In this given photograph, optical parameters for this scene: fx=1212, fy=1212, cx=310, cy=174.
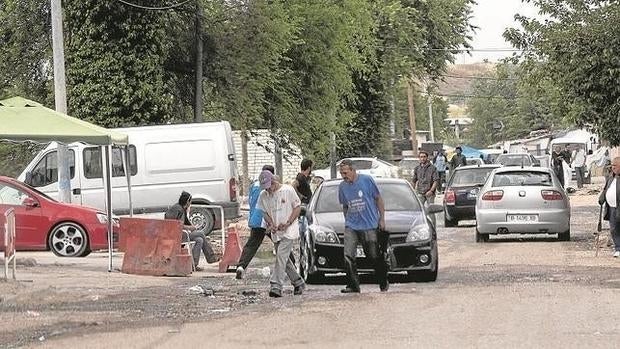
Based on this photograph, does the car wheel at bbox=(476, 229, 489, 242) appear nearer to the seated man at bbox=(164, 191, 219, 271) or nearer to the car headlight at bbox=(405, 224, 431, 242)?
the seated man at bbox=(164, 191, 219, 271)

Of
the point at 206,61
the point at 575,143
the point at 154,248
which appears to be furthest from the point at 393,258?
the point at 575,143

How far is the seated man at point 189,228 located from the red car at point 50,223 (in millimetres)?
2132

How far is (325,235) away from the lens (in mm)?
16375

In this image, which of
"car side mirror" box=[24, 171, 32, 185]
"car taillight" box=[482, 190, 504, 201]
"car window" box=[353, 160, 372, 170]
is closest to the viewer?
"car taillight" box=[482, 190, 504, 201]

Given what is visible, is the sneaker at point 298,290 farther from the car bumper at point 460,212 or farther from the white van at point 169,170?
the car bumper at point 460,212

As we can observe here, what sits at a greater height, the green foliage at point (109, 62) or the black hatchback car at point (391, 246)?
the green foliage at point (109, 62)

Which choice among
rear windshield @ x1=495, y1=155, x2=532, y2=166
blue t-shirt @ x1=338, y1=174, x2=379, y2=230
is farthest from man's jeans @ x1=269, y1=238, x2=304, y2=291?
rear windshield @ x1=495, y1=155, x2=532, y2=166

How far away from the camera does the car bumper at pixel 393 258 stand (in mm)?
16250

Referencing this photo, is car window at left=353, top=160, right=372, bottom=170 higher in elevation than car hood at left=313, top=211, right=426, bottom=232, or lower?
higher

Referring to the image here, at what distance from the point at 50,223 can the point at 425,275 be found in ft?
26.7

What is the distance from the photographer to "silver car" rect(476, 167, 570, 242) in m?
23.8

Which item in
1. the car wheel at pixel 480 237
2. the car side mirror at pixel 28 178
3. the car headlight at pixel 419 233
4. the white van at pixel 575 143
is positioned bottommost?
the car wheel at pixel 480 237

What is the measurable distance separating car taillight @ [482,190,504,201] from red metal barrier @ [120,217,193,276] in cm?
744

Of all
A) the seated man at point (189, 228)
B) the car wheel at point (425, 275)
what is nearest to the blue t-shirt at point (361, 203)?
the car wheel at point (425, 275)
